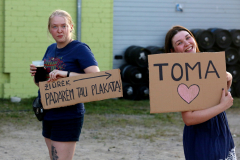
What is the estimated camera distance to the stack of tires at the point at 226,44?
10523mm

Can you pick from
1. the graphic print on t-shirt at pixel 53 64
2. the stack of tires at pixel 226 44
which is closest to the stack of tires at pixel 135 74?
the stack of tires at pixel 226 44

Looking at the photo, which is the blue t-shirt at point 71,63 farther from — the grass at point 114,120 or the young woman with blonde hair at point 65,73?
the grass at point 114,120

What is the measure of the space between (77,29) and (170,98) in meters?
8.01

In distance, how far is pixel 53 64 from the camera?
110 inches

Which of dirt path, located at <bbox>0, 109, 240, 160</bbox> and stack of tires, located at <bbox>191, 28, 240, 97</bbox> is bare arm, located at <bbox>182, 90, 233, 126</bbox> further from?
stack of tires, located at <bbox>191, 28, 240, 97</bbox>

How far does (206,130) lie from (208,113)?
0.18 metres

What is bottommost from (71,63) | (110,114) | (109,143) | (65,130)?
(110,114)

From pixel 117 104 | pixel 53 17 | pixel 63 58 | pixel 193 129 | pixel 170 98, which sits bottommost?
pixel 117 104

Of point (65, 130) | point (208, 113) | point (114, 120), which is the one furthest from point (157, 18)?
point (208, 113)

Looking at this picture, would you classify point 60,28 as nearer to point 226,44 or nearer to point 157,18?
point 157,18

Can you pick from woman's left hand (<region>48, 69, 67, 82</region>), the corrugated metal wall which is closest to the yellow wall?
the corrugated metal wall

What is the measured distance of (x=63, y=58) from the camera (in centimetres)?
274

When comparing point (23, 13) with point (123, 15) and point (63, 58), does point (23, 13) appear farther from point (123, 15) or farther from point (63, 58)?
point (63, 58)

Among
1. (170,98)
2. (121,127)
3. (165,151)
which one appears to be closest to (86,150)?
(165,151)
